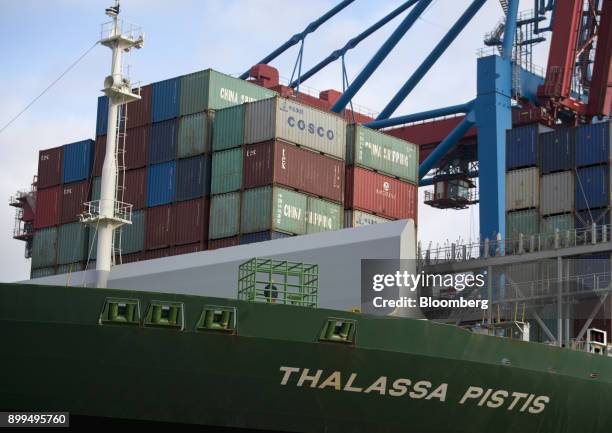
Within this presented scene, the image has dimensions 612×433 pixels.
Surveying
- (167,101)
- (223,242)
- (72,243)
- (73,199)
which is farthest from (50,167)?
(223,242)

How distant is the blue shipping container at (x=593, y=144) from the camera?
4416 centimetres

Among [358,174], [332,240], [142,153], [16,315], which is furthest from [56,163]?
[16,315]

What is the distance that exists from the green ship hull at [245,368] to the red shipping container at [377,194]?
14.0 m

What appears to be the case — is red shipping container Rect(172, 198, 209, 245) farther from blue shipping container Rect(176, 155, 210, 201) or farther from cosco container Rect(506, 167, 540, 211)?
cosco container Rect(506, 167, 540, 211)

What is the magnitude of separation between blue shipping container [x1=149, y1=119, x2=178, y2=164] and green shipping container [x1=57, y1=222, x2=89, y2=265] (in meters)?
3.80

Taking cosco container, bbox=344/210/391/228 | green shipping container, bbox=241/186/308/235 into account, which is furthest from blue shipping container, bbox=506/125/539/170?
green shipping container, bbox=241/186/308/235

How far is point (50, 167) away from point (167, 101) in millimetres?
6807

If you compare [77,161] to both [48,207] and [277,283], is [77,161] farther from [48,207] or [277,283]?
[277,283]

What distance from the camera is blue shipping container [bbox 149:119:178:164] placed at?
4134 cm

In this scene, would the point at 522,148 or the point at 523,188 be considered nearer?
the point at 523,188

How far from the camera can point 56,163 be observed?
45.9m

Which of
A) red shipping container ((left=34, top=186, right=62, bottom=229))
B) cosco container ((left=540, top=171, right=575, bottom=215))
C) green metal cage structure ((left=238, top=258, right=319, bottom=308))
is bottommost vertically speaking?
green metal cage structure ((left=238, top=258, right=319, bottom=308))

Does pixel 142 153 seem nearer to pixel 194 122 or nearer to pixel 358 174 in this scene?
pixel 194 122

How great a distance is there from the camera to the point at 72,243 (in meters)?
42.6
